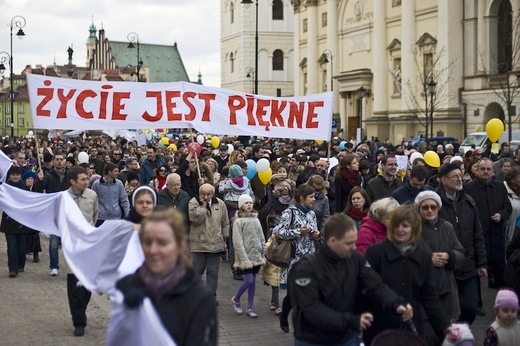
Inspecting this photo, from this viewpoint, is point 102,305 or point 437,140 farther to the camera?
point 437,140

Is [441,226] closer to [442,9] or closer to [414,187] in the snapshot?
[414,187]

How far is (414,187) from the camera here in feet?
35.7

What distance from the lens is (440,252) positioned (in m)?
8.03

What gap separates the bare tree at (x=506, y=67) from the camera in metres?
42.2

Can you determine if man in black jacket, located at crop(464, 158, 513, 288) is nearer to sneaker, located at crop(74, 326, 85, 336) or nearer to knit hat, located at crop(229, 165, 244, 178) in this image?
knit hat, located at crop(229, 165, 244, 178)

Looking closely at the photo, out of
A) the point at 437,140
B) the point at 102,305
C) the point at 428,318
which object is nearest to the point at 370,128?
the point at 437,140

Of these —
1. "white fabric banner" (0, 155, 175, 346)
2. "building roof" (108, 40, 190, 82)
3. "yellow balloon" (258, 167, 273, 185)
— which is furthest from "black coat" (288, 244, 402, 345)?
"building roof" (108, 40, 190, 82)

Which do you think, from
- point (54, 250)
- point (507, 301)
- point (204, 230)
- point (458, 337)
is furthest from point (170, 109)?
point (458, 337)

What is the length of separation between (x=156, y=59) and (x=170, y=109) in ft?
511

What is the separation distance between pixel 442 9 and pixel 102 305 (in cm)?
3894

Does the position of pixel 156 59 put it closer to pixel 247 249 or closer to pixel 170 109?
pixel 170 109

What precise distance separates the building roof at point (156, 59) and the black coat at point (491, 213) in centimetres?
15295

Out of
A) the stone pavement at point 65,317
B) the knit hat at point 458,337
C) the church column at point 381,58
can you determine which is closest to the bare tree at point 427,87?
the church column at point 381,58

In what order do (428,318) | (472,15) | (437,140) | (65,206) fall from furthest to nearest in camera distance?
→ (472,15)
(437,140)
(65,206)
(428,318)
